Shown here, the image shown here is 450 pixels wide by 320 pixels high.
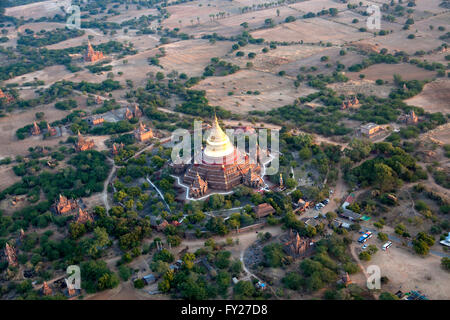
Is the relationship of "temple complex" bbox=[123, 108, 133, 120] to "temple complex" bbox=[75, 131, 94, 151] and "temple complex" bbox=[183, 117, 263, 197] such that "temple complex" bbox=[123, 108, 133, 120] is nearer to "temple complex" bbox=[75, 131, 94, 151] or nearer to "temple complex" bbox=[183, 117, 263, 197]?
"temple complex" bbox=[75, 131, 94, 151]

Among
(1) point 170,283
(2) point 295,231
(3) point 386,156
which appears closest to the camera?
(1) point 170,283

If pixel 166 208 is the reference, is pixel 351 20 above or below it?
above

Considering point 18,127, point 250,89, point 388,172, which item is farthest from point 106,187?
point 250,89

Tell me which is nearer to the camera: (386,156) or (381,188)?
(381,188)

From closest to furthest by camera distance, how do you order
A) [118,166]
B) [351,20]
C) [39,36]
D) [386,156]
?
1. [386,156]
2. [118,166]
3. [351,20]
4. [39,36]

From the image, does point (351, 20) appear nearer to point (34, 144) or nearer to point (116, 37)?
point (116, 37)

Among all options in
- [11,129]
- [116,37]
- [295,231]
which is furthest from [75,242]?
[116,37]

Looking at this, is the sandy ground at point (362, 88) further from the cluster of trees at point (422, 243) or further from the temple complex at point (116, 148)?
the temple complex at point (116, 148)

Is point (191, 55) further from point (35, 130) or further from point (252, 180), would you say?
point (252, 180)
